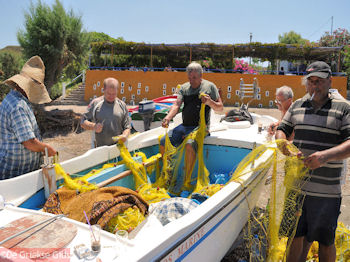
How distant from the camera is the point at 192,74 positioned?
378cm

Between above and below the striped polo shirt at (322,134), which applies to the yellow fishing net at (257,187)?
below

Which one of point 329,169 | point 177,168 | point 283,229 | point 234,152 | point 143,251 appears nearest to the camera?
point 143,251

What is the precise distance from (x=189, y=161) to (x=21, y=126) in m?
2.06

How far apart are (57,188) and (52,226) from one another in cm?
92

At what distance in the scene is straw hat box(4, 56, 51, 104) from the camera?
2485 mm

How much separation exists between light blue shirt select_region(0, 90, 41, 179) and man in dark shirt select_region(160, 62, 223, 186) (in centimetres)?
184

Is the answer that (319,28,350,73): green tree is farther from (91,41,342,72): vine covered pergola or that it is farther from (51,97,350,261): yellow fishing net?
(51,97,350,261): yellow fishing net

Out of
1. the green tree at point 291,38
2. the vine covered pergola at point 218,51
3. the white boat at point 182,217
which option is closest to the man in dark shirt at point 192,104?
the white boat at point 182,217

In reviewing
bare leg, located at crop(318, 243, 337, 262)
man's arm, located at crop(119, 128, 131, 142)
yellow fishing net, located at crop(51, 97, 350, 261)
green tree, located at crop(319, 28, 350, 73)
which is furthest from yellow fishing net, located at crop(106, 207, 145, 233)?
green tree, located at crop(319, 28, 350, 73)

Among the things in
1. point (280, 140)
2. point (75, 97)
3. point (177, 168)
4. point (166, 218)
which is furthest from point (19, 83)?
point (75, 97)

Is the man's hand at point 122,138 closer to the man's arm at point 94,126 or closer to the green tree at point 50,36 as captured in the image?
the man's arm at point 94,126

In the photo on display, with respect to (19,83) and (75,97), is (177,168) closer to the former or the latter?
(19,83)

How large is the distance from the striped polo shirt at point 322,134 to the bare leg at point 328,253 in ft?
1.52

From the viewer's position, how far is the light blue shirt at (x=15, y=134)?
7.86 ft
